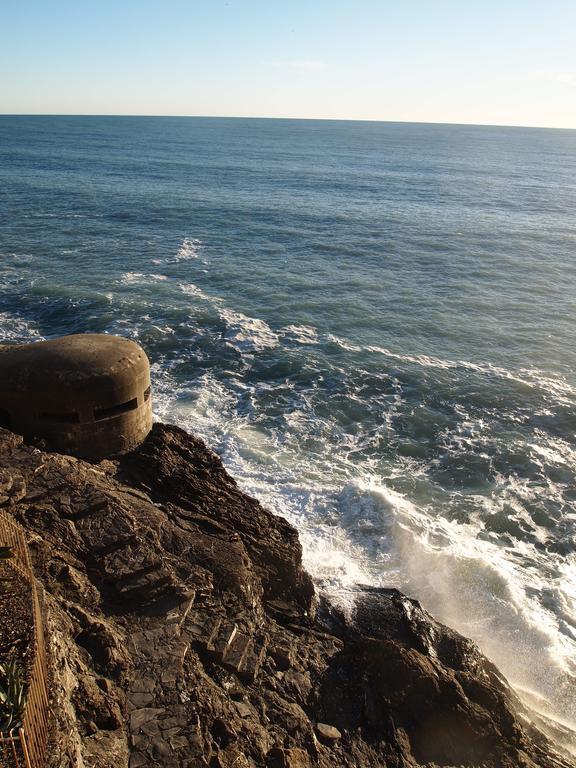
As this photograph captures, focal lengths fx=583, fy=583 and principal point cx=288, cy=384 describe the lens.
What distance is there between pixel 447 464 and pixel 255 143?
12536 cm

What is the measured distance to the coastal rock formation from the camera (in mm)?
9000

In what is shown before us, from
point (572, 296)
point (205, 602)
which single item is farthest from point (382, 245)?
point (205, 602)

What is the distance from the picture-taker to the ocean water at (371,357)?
16625mm

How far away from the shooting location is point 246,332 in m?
30.8

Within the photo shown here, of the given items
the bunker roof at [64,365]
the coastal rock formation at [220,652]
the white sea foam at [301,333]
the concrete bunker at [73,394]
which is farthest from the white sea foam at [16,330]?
the coastal rock formation at [220,652]

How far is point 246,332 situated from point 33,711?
976 inches

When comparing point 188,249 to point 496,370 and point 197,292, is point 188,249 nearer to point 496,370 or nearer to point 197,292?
point 197,292

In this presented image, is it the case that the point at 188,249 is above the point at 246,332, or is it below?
above

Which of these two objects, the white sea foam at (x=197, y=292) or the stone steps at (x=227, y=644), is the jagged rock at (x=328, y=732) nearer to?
the stone steps at (x=227, y=644)

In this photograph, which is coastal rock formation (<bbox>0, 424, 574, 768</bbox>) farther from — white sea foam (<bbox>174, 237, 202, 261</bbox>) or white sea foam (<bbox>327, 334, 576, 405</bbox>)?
white sea foam (<bbox>174, 237, 202, 261</bbox>)

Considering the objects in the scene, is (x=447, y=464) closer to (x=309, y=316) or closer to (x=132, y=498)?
(x=132, y=498)

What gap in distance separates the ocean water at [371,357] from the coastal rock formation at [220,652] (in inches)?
87.3

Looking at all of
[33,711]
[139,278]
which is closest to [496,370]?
[139,278]

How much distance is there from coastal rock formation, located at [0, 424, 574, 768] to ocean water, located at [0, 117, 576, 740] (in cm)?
222
